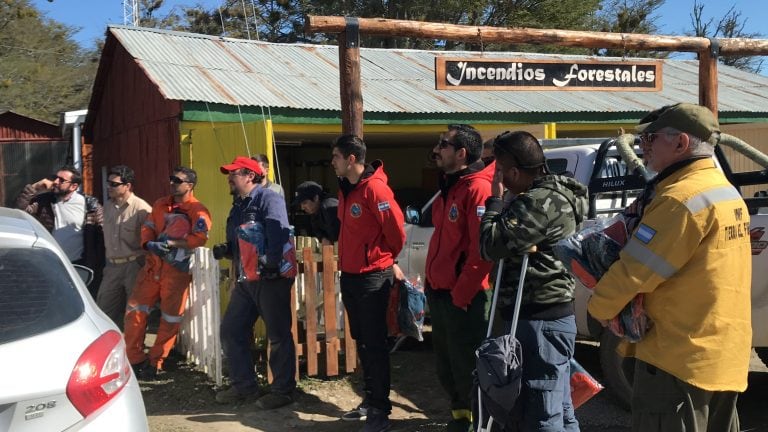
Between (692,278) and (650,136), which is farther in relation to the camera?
(650,136)

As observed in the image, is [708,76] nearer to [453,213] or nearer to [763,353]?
[763,353]

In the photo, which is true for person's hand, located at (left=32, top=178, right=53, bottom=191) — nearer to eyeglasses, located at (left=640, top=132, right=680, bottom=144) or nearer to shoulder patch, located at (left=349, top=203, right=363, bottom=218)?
shoulder patch, located at (left=349, top=203, right=363, bottom=218)

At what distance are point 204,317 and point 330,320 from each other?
1.15m

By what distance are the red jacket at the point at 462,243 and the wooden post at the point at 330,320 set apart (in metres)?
1.92

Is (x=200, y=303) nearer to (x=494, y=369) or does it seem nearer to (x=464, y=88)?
(x=464, y=88)

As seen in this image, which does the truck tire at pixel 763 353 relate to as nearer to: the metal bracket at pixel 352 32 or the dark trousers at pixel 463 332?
the dark trousers at pixel 463 332

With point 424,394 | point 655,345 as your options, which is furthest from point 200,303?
point 655,345

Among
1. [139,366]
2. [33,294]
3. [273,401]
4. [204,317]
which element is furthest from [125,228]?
[33,294]

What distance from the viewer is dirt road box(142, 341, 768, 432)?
5504mm

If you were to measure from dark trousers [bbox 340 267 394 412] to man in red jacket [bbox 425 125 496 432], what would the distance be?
535 millimetres

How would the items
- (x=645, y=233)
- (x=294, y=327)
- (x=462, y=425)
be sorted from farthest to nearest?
(x=294, y=327) → (x=462, y=425) → (x=645, y=233)

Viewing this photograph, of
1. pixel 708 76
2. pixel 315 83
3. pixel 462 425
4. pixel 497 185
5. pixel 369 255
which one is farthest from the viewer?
pixel 315 83

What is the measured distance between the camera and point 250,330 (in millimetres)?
6059

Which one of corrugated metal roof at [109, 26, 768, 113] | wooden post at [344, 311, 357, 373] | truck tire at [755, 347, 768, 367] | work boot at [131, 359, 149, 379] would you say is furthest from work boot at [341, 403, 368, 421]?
corrugated metal roof at [109, 26, 768, 113]
